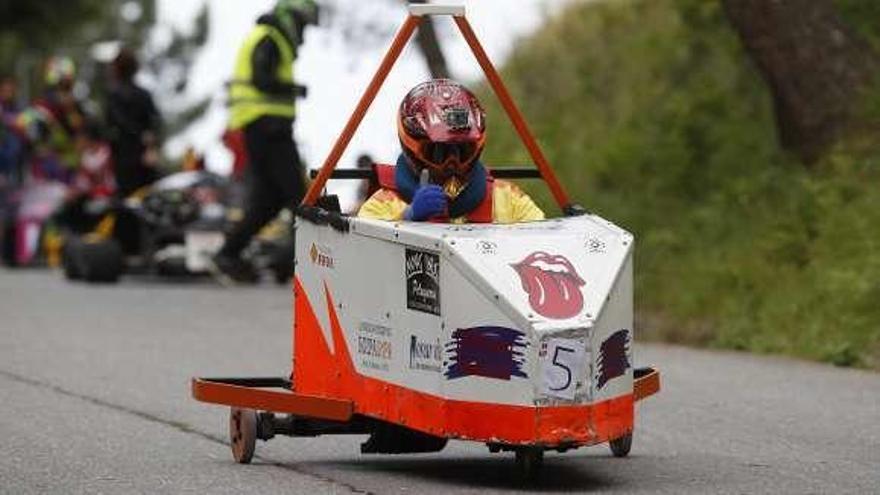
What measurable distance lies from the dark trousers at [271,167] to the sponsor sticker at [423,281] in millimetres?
10516

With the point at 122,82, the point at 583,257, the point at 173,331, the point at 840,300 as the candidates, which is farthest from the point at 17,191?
the point at 583,257

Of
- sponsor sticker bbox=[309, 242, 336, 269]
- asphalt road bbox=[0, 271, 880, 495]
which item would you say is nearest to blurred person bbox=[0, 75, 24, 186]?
asphalt road bbox=[0, 271, 880, 495]

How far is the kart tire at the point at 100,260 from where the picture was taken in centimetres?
2464

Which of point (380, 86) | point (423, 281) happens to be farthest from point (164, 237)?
point (423, 281)

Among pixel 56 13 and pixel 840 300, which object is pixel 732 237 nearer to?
pixel 840 300

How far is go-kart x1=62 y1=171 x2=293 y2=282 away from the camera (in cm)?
2438

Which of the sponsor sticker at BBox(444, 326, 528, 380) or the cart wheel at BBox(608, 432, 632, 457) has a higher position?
the sponsor sticker at BBox(444, 326, 528, 380)

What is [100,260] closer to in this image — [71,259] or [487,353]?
[71,259]

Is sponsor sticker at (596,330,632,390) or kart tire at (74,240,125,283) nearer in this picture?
sponsor sticker at (596,330,632,390)

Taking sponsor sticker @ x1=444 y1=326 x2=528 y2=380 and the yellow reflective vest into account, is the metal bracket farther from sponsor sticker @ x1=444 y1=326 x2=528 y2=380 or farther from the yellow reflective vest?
the yellow reflective vest

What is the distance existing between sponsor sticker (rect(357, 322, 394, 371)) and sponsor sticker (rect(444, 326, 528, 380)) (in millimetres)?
473

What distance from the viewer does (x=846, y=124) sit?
19.3 meters

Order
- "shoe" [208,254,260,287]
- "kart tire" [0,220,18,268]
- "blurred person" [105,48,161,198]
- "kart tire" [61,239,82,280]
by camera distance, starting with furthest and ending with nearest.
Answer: "kart tire" [0,220,18,268] < "blurred person" [105,48,161,198] < "kart tire" [61,239,82,280] < "shoe" [208,254,260,287]

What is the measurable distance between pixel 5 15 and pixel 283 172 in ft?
81.3
